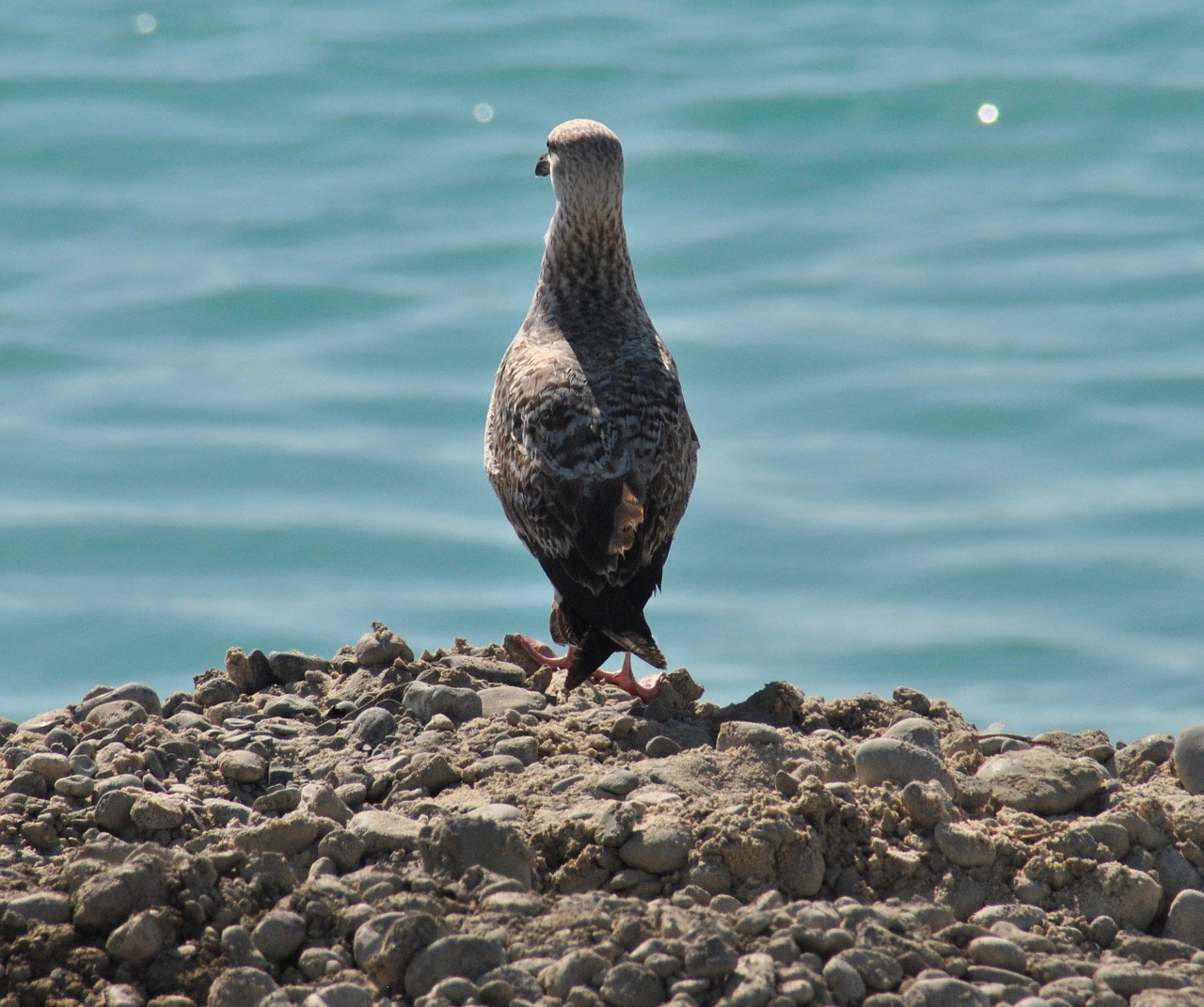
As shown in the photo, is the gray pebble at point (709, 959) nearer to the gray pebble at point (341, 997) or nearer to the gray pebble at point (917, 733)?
the gray pebble at point (341, 997)

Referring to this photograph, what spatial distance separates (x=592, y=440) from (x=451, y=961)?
8.98ft

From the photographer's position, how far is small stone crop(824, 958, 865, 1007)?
384cm

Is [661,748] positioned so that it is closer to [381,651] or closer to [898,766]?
[898,766]

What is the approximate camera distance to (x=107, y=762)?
16.4 ft

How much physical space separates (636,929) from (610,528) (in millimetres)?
2288

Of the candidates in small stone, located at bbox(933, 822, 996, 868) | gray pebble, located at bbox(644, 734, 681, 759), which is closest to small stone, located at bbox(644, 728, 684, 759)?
gray pebble, located at bbox(644, 734, 681, 759)

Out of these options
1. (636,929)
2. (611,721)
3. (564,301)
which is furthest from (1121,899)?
(564,301)

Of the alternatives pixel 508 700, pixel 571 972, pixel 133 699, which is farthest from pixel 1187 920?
pixel 133 699

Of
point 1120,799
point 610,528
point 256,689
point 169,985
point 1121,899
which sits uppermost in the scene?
point 610,528

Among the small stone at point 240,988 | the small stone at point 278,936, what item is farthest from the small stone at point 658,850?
the small stone at point 240,988

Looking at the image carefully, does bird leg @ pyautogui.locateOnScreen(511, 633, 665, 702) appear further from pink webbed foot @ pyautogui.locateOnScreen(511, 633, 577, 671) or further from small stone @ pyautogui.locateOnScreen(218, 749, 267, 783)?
small stone @ pyautogui.locateOnScreen(218, 749, 267, 783)

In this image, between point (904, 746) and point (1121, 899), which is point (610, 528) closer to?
point (904, 746)

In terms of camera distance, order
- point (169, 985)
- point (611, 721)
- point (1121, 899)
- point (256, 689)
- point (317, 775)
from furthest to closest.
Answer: point (256, 689) → point (611, 721) → point (317, 775) → point (1121, 899) → point (169, 985)

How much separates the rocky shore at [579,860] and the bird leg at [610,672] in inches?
18.9
